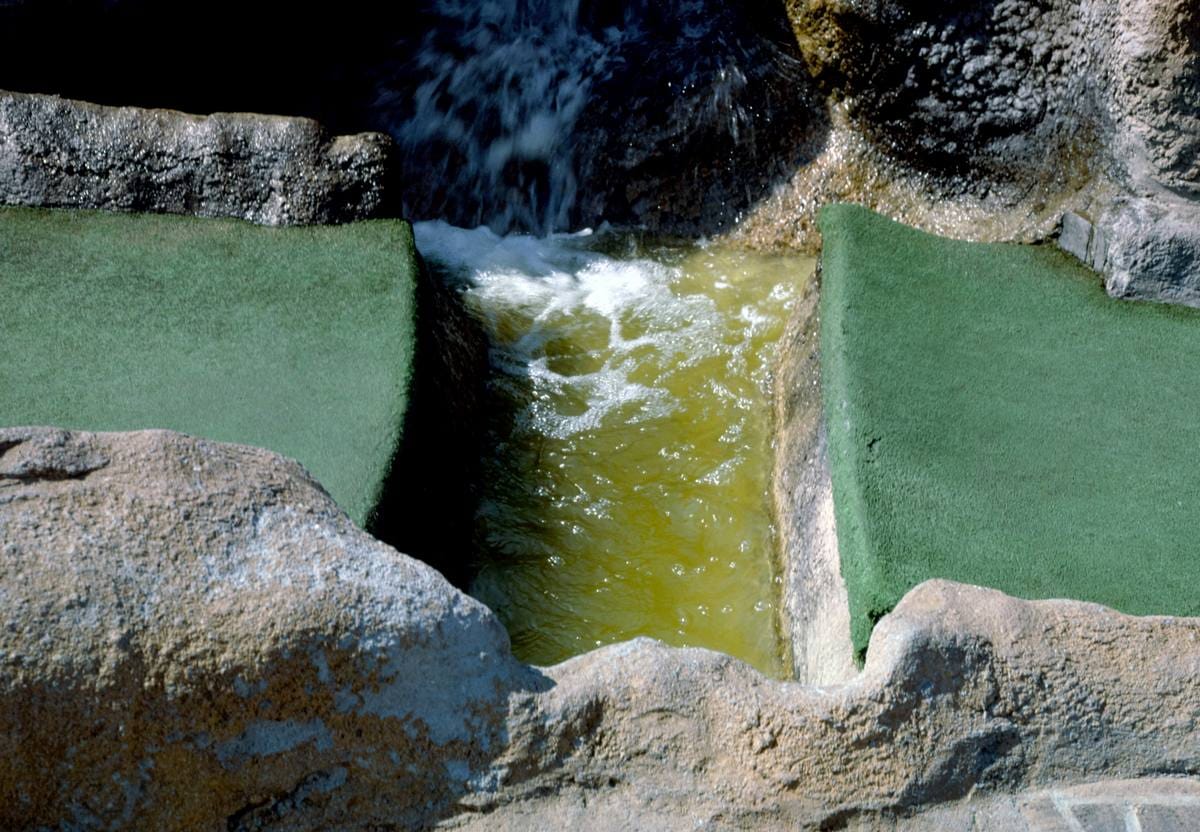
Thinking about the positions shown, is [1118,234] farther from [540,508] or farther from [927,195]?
[540,508]

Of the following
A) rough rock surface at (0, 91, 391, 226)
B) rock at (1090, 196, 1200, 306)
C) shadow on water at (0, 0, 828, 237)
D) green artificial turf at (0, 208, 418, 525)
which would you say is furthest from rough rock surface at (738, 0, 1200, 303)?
green artificial turf at (0, 208, 418, 525)

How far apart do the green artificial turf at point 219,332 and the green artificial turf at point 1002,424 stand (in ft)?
3.43

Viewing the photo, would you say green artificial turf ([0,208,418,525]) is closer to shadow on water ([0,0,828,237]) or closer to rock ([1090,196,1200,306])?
shadow on water ([0,0,828,237])

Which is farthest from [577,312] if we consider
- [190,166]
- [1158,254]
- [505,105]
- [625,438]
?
[1158,254]

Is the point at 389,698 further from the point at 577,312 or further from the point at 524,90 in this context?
the point at 524,90

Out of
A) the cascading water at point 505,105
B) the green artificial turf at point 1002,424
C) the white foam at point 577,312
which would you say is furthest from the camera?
the cascading water at point 505,105

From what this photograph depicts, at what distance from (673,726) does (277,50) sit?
383 centimetres

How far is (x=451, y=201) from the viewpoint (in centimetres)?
493

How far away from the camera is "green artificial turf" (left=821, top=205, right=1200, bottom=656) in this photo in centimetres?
282

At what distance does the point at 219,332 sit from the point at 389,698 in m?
1.66

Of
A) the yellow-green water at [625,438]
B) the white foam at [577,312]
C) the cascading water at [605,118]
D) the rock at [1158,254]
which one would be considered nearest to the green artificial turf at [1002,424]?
the rock at [1158,254]

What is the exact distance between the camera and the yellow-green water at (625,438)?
10.9ft

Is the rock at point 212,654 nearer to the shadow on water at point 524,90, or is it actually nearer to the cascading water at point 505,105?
the shadow on water at point 524,90

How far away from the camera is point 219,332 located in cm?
340
